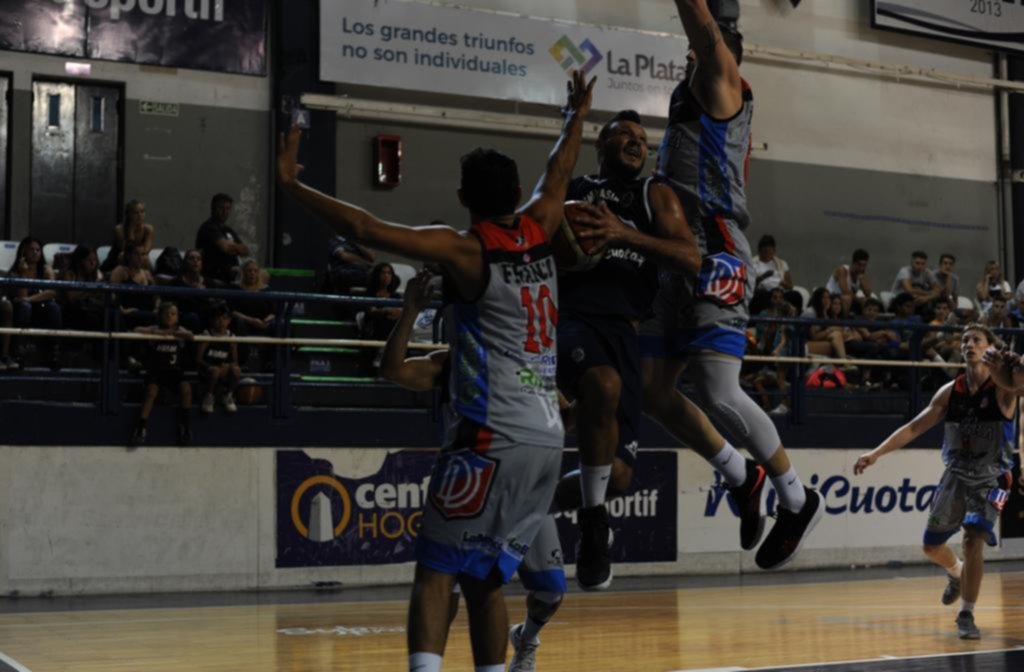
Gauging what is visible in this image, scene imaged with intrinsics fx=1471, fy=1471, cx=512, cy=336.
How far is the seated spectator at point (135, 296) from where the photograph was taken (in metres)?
11.9

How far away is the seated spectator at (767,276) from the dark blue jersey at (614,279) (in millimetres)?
8830

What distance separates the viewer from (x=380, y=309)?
12820mm

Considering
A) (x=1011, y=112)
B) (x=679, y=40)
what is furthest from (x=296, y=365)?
(x=1011, y=112)

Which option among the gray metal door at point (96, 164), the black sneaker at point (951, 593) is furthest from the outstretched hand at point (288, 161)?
the gray metal door at point (96, 164)

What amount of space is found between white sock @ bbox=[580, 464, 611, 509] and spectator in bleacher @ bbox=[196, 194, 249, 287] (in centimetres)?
757

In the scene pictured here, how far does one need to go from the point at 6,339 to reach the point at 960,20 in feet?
45.9

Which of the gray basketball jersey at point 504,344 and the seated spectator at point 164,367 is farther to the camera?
the seated spectator at point 164,367

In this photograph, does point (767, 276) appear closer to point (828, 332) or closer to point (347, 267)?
point (828, 332)

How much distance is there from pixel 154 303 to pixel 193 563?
220 centimetres

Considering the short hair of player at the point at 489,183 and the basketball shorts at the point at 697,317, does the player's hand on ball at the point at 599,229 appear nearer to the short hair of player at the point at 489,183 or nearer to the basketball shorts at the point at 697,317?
the short hair of player at the point at 489,183

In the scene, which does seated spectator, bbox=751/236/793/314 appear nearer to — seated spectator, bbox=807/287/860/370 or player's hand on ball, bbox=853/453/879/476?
seated spectator, bbox=807/287/860/370

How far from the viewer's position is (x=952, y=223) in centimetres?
2034

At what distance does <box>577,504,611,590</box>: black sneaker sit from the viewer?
5828mm

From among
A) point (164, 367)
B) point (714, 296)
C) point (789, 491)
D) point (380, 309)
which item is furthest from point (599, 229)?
point (380, 309)
